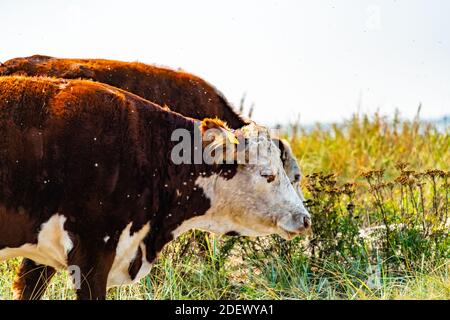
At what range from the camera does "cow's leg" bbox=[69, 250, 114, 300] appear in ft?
15.1

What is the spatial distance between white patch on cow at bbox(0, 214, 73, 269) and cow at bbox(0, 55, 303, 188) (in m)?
1.76

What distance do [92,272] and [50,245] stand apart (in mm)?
259

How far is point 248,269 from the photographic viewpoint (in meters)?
6.52

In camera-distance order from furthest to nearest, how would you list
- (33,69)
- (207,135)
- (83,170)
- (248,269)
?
(248,269) < (33,69) < (207,135) < (83,170)

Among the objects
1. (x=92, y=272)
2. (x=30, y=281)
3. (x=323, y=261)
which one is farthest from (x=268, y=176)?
(x=323, y=261)

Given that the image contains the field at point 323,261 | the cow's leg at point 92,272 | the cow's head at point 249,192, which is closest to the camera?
the cow's leg at point 92,272

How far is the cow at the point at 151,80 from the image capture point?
6.14m

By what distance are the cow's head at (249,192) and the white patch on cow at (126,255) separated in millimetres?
286

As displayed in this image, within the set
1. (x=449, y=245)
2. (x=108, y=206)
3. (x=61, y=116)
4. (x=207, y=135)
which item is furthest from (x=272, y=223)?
(x=449, y=245)

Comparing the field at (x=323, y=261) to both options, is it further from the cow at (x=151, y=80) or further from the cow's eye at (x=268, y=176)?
the cow's eye at (x=268, y=176)

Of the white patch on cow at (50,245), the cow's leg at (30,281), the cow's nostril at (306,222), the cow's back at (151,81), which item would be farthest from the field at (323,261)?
the white patch on cow at (50,245)

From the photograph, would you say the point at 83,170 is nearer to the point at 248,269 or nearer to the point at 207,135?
the point at 207,135
